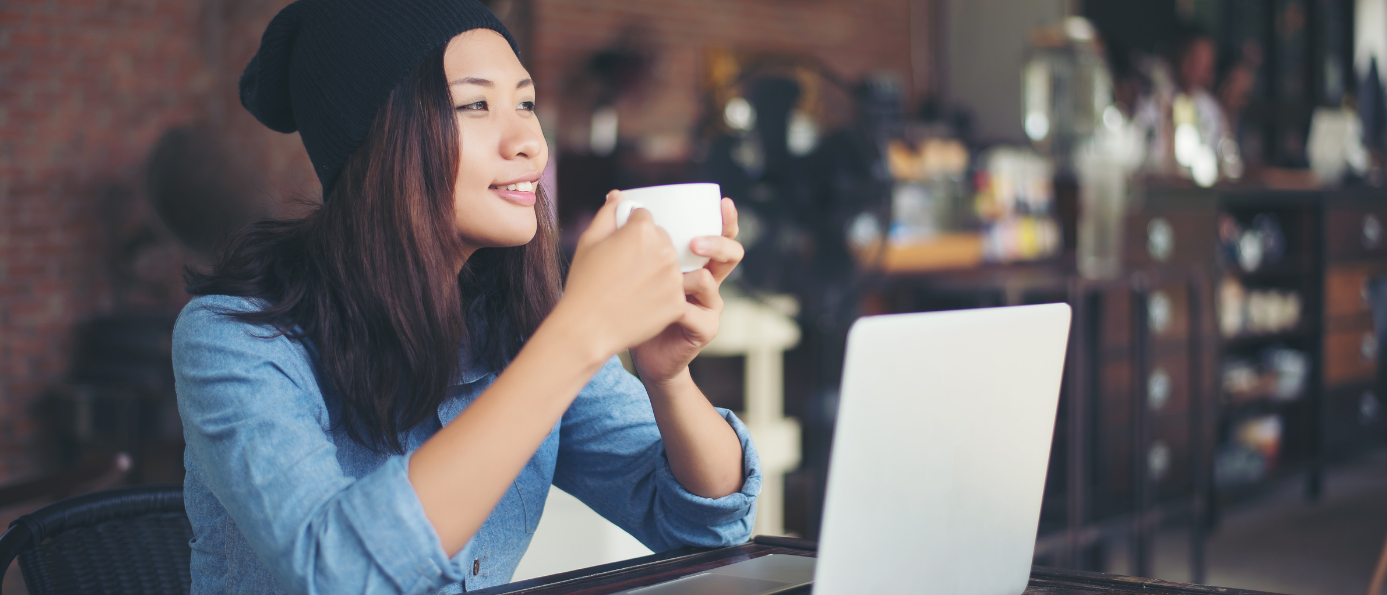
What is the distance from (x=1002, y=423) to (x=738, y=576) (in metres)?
0.29

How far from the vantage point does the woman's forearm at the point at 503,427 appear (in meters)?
0.72

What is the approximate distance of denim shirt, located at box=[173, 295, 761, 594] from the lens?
2.42 feet

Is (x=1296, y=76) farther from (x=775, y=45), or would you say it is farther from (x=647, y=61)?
(x=647, y=61)

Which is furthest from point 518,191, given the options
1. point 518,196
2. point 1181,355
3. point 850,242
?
point 1181,355

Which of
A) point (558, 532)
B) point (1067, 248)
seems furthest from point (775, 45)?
point (558, 532)

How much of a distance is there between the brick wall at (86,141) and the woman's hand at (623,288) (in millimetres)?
2794

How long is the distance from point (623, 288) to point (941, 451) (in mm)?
236

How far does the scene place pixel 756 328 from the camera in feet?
9.00

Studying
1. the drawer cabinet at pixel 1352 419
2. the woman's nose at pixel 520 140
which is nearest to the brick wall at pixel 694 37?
the drawer cabinet at pixel 1352 419

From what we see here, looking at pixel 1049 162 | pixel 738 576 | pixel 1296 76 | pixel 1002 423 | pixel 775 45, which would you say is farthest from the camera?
pixel 1296 76

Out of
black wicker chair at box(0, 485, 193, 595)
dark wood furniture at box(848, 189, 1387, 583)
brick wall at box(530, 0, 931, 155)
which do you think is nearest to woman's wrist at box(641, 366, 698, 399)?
black wicker chair at box(0, 485, 193, 595)

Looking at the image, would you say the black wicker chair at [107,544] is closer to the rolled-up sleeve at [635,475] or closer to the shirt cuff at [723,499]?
the rolled-up sleeve at [635,475]

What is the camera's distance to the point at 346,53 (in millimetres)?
962

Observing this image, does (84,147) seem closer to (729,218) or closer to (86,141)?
(86,141)
